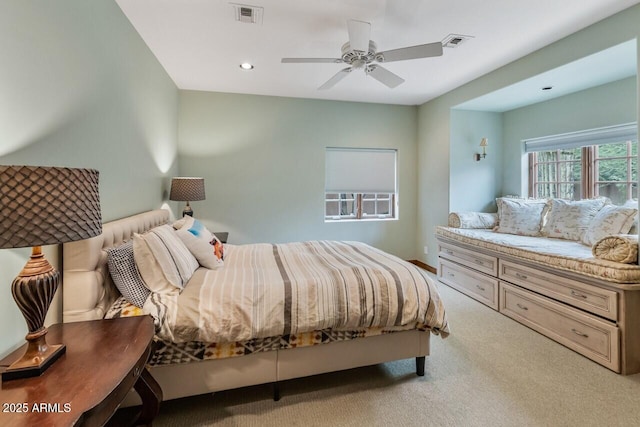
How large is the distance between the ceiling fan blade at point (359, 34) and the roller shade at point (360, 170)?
2343 mm

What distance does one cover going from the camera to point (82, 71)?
1724mm

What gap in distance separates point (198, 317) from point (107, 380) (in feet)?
2.15

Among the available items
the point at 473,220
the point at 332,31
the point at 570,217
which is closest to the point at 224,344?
the point at 332,31

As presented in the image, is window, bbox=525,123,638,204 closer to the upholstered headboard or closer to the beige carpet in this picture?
the beige carpet

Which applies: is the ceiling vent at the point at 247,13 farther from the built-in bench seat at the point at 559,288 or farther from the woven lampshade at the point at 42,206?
the built-in bench seat at the point at 559,288

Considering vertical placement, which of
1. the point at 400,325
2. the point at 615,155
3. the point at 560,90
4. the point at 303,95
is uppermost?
the point at 303,95

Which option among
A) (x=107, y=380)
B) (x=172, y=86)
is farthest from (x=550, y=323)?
(x=172, y=86)

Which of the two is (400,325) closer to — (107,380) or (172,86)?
(107,380)

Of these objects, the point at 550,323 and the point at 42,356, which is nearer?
the point at 42,356

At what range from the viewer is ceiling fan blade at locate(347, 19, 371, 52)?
6.81ft

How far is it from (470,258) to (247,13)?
3.38 meters

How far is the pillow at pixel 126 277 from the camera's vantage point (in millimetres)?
1644

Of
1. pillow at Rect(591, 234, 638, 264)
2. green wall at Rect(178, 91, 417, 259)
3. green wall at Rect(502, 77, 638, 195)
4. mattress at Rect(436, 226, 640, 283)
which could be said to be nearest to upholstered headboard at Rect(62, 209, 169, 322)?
green wall at Rect(178, 91, 417, 259)

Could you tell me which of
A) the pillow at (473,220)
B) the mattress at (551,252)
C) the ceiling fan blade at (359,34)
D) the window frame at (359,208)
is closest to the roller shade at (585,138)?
the pillow at (473,220)
